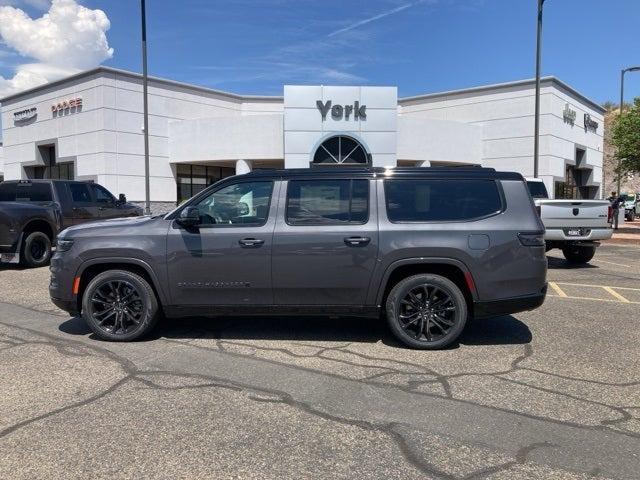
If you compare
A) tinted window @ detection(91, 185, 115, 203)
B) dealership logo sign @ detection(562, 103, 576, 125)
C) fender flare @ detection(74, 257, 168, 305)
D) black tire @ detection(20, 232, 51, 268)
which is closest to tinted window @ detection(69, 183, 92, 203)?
tinted window @ detection(91, 185, 115, 203)

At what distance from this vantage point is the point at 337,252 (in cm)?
541

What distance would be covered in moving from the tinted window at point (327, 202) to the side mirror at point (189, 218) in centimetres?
92

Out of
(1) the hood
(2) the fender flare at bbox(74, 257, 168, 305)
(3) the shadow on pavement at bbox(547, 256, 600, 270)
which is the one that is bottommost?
(3) the shadow on pavement at bbox(547, 256, 600, 270)

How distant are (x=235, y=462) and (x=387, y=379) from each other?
1.80 metres

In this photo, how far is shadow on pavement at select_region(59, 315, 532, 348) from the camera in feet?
Result: 19.6

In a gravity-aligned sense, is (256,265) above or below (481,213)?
below

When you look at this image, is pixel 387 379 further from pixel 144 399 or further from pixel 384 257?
pixel 144 399

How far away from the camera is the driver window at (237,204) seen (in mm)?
5605

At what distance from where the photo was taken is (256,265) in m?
5.49

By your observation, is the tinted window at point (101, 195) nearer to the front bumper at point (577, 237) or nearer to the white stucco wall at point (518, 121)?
the front bumper at point (577, 237)

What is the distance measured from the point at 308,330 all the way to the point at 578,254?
8.80 metres

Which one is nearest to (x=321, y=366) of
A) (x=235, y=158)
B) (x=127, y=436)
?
(x=127, y=436)

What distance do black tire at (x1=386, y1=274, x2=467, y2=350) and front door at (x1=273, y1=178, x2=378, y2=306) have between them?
37 centimetres

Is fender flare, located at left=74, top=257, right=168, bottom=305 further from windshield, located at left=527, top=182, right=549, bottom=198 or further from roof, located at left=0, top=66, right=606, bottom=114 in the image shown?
roof, located at left=0, top=66, right=606, bottom=114
